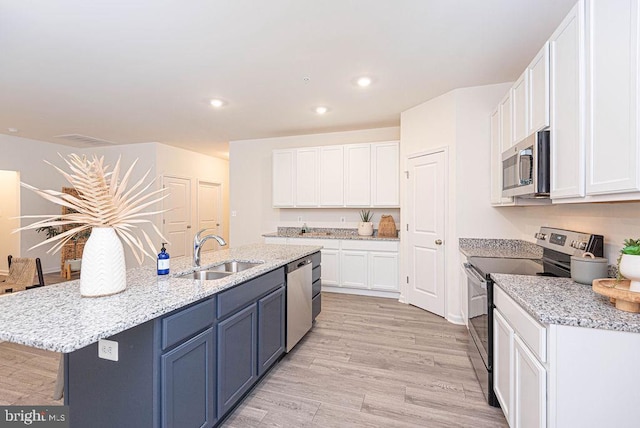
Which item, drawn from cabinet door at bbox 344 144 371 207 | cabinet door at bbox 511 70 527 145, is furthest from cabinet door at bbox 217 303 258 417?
cabinet door at bbox 344 144 371 207

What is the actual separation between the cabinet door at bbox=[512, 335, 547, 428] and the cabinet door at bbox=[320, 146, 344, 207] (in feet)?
11.2

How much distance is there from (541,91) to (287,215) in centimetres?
419

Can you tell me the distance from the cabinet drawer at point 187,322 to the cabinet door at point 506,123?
2.64 metres

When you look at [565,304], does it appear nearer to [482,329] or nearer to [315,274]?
[482,329]

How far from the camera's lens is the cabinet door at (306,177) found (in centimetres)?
488

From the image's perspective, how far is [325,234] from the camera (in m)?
5.04

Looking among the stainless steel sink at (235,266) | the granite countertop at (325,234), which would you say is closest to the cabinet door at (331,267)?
the granite countertop at (325,234)

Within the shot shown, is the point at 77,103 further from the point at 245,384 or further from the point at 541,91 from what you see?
the point at 541,91

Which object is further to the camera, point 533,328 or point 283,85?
point 283,85

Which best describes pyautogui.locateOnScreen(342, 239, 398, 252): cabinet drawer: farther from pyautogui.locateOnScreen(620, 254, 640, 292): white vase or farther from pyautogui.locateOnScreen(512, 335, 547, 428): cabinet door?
pyautogui.locateOnScreen(620, 254, 640, 292): white vase

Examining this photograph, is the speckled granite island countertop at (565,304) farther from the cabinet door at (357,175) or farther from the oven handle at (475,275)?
the cabinet door at (357,175)

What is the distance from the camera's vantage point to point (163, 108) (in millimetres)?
3988

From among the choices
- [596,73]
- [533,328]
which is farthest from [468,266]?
[596,73]

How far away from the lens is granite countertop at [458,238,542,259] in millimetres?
2926
